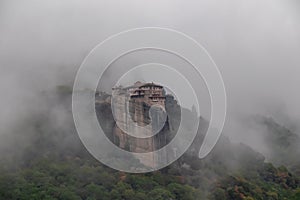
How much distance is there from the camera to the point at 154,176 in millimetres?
50312

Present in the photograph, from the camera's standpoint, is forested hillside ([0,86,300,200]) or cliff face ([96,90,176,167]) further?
cliff face ([96,90,176,167])

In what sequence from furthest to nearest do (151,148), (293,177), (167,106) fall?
(293,177) < (167,106) < (151,148)

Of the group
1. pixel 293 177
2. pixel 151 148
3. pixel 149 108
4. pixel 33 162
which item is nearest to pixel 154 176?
pixel 151 148

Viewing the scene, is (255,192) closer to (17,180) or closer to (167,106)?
(167,106)

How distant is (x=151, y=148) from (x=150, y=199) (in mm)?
4980

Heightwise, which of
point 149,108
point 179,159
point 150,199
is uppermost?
point 149,108

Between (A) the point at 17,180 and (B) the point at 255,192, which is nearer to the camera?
(A) the point at 17,180

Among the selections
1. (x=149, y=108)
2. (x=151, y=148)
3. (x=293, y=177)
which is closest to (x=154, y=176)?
(x=151, y=148)

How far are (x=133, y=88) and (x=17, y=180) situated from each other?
1293cm

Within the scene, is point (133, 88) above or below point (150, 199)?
above

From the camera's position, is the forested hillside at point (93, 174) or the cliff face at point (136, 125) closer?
the forested hillside at point (93, 174)

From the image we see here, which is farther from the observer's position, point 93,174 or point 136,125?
point 136,125

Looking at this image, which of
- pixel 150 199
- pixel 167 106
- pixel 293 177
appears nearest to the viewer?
pixel 150 199

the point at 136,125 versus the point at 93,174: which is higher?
the point at 136,125
